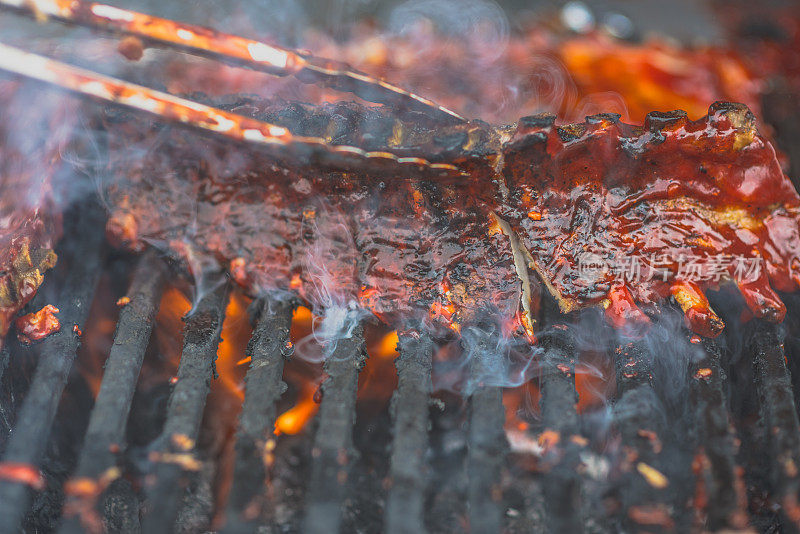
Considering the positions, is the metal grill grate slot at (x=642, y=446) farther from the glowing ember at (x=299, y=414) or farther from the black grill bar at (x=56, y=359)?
the black grill bar at (x=56, y=359)

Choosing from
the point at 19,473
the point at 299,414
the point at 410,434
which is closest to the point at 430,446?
the point at 410,434

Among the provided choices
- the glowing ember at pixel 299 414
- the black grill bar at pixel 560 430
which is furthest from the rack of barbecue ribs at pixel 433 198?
the glowing ember at pixel 299 414

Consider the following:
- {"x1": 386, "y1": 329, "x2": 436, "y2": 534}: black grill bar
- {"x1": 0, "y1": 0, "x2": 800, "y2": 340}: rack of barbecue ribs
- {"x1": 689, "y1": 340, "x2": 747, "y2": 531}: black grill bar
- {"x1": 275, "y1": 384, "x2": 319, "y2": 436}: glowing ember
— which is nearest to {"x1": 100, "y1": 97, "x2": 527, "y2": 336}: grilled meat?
{"x1": 0, "y1": 0, "x2": 800, "y2": 340}: rack of barbecue ribs

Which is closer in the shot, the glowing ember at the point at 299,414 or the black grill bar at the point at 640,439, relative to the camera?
the black grill bar at the point at 640,439

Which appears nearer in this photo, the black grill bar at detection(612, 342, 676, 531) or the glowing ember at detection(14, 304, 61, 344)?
the black grill bar at detection(612, 342, 676, 531)

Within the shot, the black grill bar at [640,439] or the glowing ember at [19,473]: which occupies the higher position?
the black grill bar at [640,439]

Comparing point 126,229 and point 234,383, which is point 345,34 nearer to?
point 126,229

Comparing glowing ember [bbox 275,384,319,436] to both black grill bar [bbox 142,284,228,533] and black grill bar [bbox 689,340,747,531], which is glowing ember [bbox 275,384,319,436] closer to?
black grill bar [bbox 142,284,228,533]
